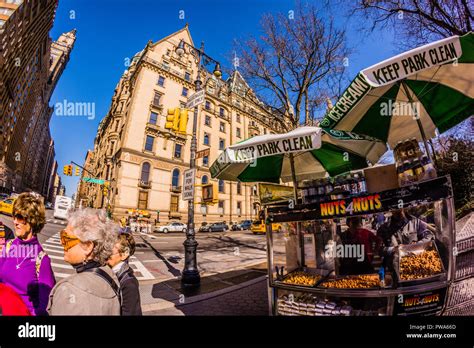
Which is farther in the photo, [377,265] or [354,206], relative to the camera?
[377,265]

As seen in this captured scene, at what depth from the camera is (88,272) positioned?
5.03ft

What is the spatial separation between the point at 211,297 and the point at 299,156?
415 cm

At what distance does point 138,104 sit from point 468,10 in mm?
32809

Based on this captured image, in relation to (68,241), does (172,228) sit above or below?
below

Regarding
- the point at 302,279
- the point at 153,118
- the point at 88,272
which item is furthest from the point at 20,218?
the point at 153,118

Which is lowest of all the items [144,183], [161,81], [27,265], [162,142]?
[27,265]

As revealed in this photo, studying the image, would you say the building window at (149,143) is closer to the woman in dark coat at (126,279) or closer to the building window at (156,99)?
the building window at (156,99)

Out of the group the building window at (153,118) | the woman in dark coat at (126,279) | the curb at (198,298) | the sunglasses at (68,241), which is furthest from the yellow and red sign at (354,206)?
the building window at (153,118)

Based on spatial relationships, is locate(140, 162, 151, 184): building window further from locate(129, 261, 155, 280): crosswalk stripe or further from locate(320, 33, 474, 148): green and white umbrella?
locate(320, 33, 474, 148): green and white umbrella

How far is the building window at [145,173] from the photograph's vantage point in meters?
29.5

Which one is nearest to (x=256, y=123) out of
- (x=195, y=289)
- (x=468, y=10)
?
(x=468, y=10)

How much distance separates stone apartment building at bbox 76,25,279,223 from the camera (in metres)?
28.7

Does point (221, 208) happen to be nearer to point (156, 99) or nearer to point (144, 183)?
point (144, 183)

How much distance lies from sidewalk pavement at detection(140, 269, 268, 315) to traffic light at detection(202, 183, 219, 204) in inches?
117
